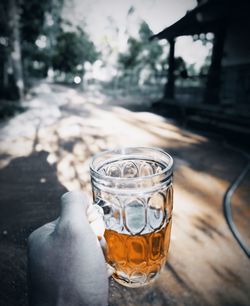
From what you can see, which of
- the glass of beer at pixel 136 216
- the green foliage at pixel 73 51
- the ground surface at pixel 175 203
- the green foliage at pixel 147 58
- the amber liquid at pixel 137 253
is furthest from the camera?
the green foliage at pixel 73 51

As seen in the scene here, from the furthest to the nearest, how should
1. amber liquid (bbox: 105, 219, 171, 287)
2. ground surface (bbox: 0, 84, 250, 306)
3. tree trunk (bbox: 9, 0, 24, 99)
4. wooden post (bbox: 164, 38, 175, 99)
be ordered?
tree trunk (bbox: 9, 0, 24, 99) < wooden post (bbox: 164, 38, 175, 99) < ground surface (bbox: 0, 84, 250, 306) < amber liquid (bbox: 105, 219, 171, 287)

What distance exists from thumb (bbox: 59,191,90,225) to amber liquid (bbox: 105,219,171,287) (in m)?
0.39

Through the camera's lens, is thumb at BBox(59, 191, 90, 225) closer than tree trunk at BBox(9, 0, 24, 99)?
Yes

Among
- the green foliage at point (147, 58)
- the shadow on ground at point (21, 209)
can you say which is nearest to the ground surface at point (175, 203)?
the shadow on ground at point (21, 209)

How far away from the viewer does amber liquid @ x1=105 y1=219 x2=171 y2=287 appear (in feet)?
4.58

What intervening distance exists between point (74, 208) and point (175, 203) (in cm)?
255

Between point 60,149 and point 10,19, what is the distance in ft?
39.8

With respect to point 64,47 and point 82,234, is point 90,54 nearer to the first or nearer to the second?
point 64,47

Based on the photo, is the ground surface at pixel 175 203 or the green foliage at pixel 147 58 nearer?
the ground surface at pixel 175 203

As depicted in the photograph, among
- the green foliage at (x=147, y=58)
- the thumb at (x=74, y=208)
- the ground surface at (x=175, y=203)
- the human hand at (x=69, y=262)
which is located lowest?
the ground surface at (x=175, y=203)

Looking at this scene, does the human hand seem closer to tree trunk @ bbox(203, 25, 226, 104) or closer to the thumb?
the thumb

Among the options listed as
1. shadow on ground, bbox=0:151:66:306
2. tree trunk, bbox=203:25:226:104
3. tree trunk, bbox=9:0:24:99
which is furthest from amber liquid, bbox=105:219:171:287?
tree trunk, bbox=9:0:24:99

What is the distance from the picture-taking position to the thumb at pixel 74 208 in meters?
1.03

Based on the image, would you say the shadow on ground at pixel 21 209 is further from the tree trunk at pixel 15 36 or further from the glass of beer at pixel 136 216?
the tree trunk at pixel 15 36
